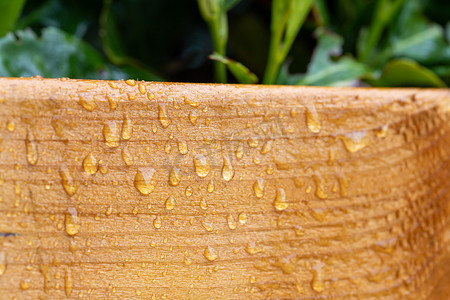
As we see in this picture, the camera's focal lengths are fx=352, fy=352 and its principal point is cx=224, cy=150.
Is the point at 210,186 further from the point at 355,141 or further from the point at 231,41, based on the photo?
the point at 231,41

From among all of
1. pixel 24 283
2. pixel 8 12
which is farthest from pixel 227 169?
→ pixel 8 12

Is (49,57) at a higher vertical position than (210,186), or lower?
higher

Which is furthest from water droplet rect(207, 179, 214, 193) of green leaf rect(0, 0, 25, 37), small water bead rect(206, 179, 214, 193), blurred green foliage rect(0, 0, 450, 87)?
green leaf rect(0, 0, 25, 37)

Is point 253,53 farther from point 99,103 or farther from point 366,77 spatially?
point 99,103

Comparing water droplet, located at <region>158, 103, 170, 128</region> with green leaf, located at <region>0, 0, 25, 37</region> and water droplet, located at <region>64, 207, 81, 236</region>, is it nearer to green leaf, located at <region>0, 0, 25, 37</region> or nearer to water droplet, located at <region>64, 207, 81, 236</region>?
water droplet, located at <region>64, 207, 81, 236</region>

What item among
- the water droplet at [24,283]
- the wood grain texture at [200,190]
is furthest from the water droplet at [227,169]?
the water droplet at [24,283]

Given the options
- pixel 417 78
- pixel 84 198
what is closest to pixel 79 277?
pixel 84 198

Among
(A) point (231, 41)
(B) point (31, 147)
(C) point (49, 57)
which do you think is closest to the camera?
(B) point (31, 147)
